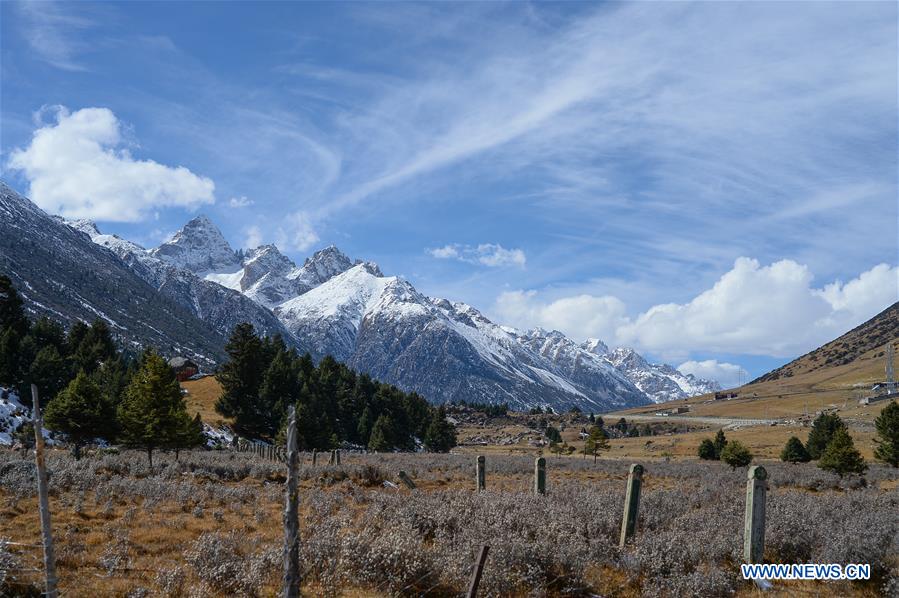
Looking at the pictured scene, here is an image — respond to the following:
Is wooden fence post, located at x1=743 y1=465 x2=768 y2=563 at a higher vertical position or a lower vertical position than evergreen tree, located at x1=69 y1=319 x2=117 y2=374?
lower

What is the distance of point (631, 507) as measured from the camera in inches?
512

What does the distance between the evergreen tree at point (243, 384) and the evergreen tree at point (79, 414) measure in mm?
28083

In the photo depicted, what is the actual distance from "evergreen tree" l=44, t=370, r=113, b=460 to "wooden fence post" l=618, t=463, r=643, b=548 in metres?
31.8

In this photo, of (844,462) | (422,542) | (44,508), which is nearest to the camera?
(44,508)

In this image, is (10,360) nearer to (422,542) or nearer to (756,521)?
(422,542)

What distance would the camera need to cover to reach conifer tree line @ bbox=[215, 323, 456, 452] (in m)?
62.4

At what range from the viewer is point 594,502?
15406mm

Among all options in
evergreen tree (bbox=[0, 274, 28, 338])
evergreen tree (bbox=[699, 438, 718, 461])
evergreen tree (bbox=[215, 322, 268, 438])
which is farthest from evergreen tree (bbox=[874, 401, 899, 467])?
evergreen tree (bbox=[0, 274, 28, 338])

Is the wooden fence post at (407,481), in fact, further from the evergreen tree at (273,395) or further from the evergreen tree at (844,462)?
the evergreen tree at (273,395)

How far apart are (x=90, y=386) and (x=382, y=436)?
3779cm

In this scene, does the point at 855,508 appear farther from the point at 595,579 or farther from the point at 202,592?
the point at 202,592

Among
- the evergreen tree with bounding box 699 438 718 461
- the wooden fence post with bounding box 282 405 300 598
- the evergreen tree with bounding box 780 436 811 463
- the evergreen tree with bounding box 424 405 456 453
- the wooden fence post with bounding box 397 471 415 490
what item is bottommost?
the evergreen tree with bounding box 424 405 456 453

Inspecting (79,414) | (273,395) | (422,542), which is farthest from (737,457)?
(273,395)

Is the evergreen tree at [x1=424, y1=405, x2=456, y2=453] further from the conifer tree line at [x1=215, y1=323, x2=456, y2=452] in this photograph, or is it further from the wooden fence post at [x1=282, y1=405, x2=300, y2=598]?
the wooden fence post at [x1=282, y1=405, x2=300, y2=598]
